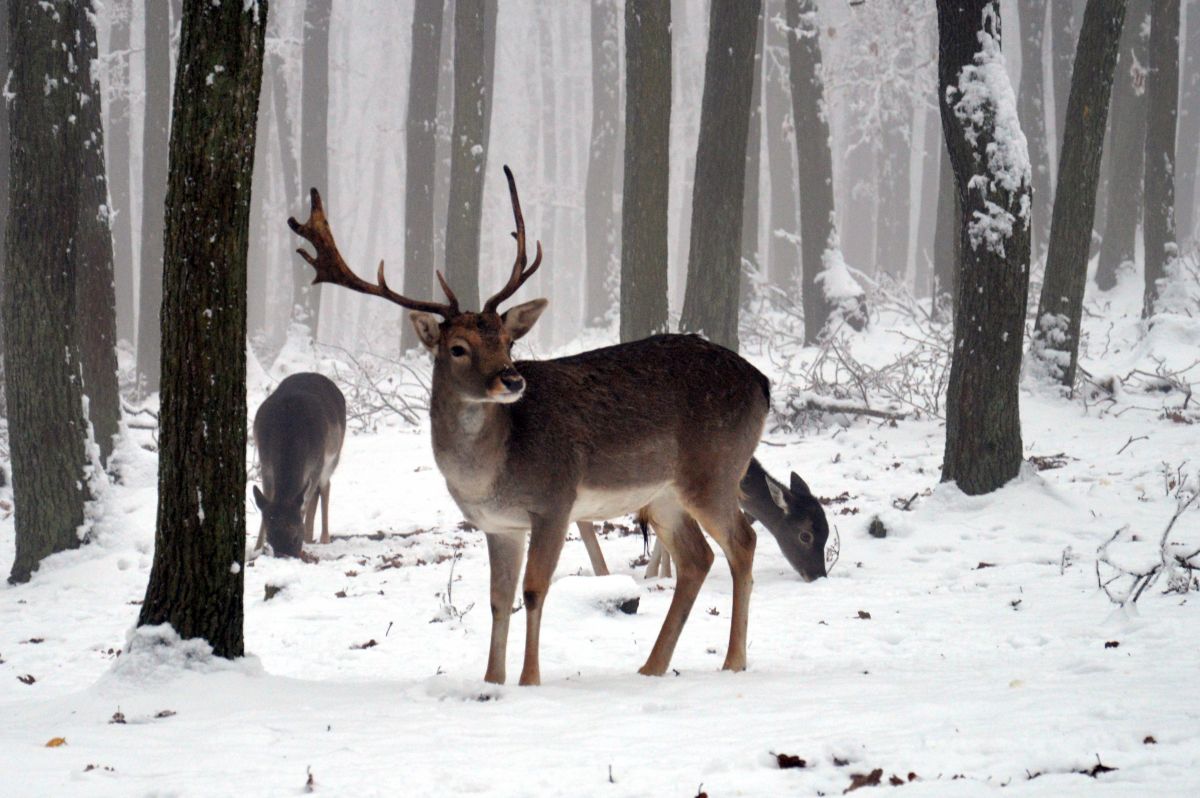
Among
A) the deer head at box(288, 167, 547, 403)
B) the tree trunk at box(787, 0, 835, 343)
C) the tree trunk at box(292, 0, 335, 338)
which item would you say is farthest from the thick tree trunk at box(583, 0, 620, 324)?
the deer head at box(288, 167, 547, 403)

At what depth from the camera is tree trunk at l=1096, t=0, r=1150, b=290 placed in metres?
21.2

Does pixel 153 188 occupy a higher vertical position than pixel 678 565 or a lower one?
higher

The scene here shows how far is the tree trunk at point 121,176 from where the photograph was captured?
27938 millimetres

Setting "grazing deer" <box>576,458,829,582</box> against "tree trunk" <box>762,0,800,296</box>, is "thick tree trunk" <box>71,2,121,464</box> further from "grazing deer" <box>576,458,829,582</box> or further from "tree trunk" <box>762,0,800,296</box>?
"tree trunk" <box>762,0,800,296</box>

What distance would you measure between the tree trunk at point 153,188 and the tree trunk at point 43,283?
10069mm

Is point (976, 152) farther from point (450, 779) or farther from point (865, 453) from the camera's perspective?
point (450, 779)

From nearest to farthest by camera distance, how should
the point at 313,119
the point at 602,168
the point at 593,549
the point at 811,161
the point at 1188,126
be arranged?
the point at 593,549 < the point at 811,161 < the point at 313,119 < the point at 602,168 < the point at 1188,126

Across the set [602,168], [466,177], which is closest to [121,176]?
[602,168]

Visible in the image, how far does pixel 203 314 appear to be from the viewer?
533 centimetres

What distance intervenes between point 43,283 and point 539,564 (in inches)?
210

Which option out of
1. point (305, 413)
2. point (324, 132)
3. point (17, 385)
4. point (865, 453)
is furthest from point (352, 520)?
point (324, 132)

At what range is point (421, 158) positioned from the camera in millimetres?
21984

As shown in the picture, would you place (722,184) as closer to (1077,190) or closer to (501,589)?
(1077,190)

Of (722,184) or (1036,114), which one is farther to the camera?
(1036,114)
